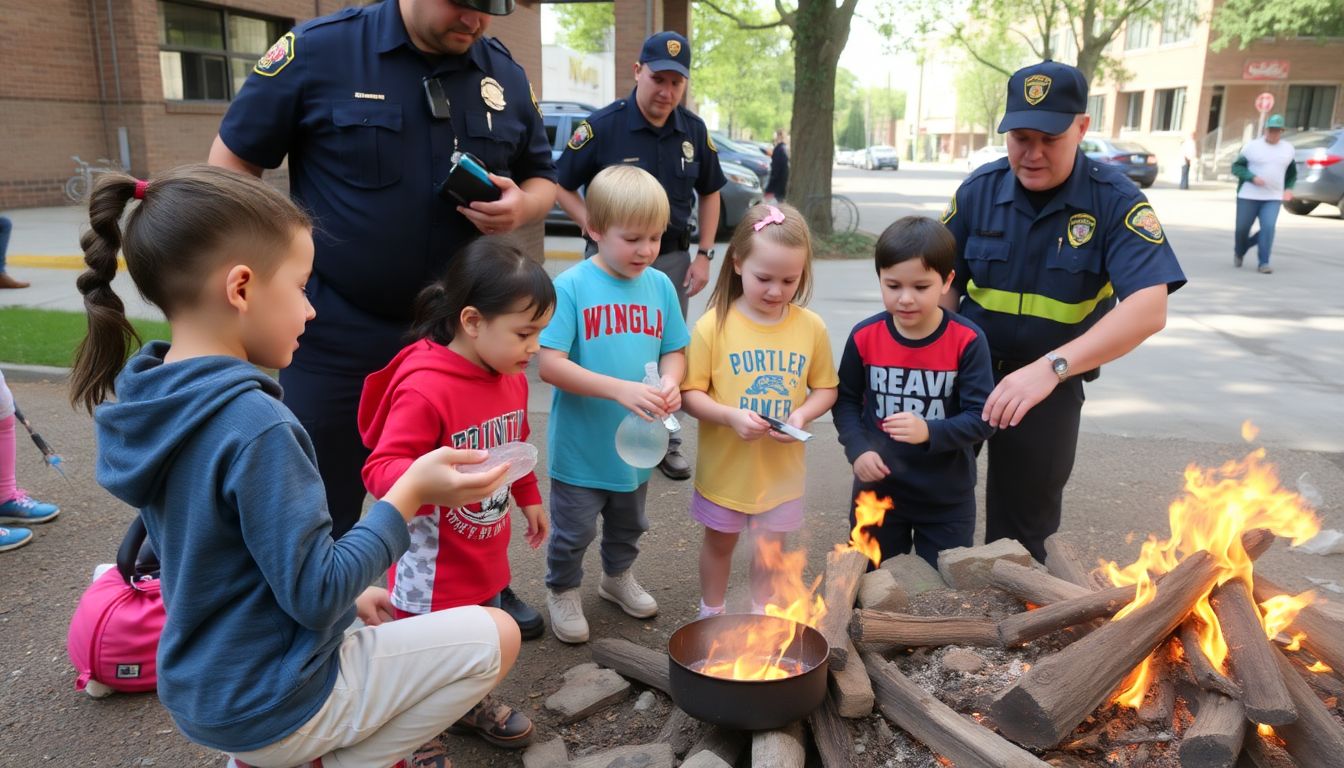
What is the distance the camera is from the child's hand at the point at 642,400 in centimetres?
303

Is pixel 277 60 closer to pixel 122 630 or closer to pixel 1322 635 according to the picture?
pixel 122 630

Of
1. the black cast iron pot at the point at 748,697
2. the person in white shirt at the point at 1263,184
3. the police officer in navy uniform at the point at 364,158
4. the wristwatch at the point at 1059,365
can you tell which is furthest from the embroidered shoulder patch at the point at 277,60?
the person in white shirt at the point at 1263,184

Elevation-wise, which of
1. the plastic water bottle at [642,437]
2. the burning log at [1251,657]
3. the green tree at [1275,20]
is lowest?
the burning log at [1251,657]

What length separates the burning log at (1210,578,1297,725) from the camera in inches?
83.6

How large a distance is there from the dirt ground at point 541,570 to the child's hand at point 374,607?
591mm

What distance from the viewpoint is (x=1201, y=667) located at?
232 cm

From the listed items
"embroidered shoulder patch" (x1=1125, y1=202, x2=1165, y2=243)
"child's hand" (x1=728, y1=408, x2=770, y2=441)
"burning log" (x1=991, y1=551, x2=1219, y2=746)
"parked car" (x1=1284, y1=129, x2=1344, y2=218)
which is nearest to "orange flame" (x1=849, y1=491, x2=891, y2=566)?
"child's hand" (x1=728, y1=408, x2=770, y2=441)

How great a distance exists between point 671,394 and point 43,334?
256 inches

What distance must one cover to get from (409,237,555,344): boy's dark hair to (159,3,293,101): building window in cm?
1623

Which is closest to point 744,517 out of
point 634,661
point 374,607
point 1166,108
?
point 634,661

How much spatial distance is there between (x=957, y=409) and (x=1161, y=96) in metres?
45.5

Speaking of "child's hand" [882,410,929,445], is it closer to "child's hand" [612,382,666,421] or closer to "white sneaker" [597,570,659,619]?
"child's hand" [612,382,666,421]

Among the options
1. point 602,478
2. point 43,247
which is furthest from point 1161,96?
point 602,478

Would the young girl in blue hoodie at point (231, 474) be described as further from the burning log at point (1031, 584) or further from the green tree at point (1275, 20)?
the green tree at point (1275, 20)
